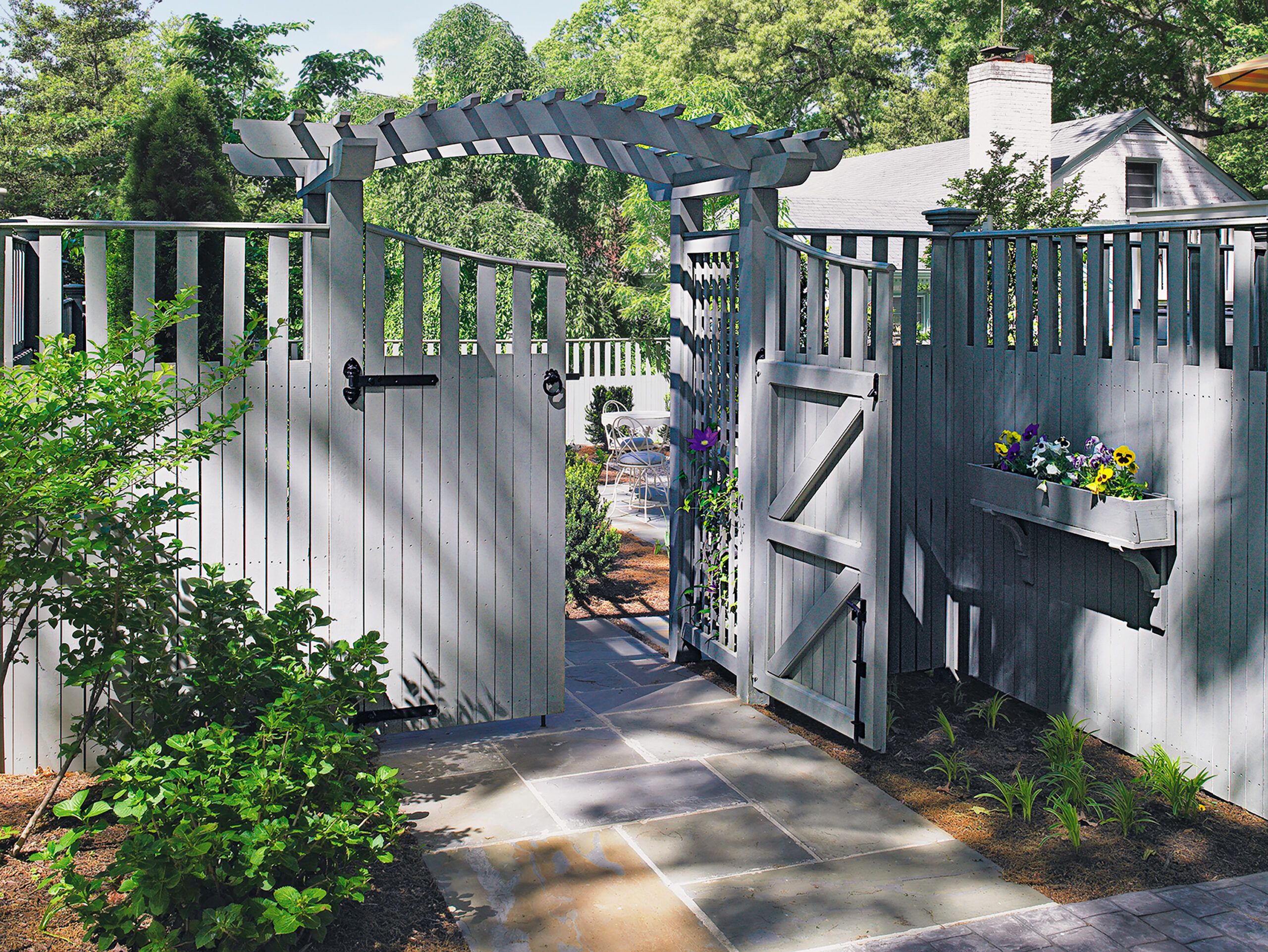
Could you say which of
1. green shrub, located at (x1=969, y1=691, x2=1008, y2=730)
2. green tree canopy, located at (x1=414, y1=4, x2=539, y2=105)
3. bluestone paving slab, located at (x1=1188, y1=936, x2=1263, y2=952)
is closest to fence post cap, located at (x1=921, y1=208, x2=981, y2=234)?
green shrub, located at (x1=969, y1=691, x2=1008, y2=730)

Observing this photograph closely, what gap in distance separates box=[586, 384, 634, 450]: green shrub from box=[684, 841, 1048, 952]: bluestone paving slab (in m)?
11.2

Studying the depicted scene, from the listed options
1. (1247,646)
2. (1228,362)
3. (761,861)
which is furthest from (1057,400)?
(761,861)

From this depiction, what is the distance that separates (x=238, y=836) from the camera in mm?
2793

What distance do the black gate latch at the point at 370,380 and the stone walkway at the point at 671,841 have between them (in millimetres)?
1495

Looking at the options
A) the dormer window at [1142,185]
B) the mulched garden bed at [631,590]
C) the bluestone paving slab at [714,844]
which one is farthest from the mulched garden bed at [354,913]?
the dormer window at [1142,185]

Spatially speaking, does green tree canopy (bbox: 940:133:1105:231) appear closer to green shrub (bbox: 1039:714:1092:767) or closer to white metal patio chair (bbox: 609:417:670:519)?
white metal patio chair (bbox: 609:417:670:519)

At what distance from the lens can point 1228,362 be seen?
4285mm

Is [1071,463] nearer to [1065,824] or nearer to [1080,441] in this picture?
[1080,441]

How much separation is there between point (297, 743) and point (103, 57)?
122 feet

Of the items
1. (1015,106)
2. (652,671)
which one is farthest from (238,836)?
(1015,106)

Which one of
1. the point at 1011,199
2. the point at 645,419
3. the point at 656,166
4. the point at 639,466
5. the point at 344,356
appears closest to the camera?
the point at 344,356

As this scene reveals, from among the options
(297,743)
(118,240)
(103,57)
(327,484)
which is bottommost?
(297,743)

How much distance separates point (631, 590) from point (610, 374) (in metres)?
9.31

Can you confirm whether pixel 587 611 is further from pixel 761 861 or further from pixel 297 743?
pixel 297 743
